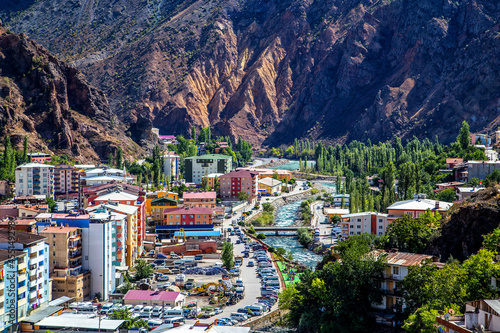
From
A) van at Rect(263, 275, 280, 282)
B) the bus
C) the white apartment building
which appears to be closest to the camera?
the bus

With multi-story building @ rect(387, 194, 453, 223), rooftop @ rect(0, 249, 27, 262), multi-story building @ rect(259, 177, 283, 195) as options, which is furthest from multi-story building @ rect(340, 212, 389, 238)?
multi-story building @ rect(259, 177, 283, 195)

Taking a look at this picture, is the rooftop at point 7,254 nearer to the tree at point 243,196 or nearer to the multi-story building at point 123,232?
the multi-story building at point 123,232

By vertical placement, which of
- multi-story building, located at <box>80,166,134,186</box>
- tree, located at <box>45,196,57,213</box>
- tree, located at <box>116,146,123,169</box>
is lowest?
tree, located at <box>45,196,57,213</box>

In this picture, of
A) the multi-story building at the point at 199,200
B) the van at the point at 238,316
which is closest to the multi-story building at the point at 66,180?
the multi-story building at the point at 199,200

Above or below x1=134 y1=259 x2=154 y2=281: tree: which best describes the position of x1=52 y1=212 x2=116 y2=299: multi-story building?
above

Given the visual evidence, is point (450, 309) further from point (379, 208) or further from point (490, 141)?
point (490, 141)

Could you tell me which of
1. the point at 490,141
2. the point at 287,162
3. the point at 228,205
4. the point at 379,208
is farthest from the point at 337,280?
the point at 287,162

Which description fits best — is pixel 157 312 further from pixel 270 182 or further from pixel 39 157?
pixel 270 182

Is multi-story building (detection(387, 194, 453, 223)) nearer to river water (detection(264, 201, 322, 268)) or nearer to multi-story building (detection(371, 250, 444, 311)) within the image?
river water (detection(264, 201, 322, 268))

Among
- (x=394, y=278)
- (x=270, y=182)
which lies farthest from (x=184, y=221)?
(x=270, y=182)
